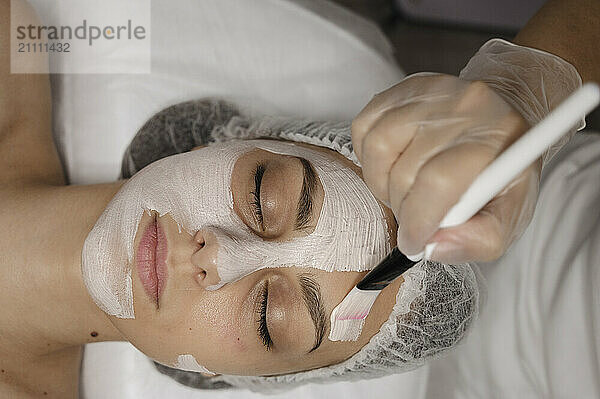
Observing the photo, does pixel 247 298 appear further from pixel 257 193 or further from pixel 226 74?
pixel 226 74

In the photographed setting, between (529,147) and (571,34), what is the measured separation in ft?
2.55

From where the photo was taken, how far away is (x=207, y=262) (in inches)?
39.7

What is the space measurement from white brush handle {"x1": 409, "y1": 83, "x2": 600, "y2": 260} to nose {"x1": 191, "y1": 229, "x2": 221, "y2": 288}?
481 mm

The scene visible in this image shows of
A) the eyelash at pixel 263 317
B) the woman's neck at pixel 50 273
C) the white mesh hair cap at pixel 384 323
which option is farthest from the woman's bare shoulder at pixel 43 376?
the eyelash at pixel 263 317


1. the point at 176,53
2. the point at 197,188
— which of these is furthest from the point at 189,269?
the point at 176,53

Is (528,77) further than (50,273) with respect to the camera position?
No

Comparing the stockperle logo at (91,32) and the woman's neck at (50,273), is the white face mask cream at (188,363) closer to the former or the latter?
the woman's neck at (50,273)

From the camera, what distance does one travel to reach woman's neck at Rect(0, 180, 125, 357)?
122cm

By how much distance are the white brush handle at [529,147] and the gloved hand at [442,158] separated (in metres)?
0.09

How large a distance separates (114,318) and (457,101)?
758 mm

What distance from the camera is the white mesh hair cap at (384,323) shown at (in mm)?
1194

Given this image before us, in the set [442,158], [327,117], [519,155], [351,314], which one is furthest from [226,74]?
[519,155]

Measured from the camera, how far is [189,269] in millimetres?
1034

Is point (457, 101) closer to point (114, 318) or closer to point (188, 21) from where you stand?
point (114, 318)
